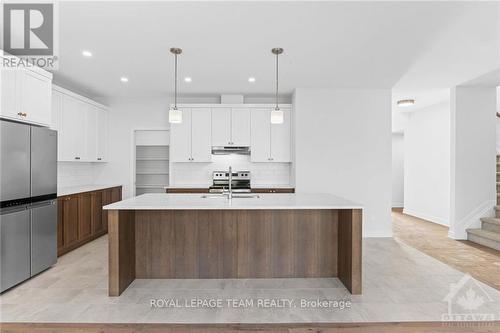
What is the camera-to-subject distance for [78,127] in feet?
15.9

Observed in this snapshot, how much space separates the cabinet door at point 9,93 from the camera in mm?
2879

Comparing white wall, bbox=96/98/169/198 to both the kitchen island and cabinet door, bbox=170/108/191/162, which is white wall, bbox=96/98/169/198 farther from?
the kitchen island

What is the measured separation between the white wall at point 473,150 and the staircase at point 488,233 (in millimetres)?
113

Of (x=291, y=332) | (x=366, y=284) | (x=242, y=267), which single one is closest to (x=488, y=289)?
(x=366, y=284)

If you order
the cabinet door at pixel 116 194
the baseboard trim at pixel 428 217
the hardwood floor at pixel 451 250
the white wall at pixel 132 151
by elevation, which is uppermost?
the white wall at pixel 132 151

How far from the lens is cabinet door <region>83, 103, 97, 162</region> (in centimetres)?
508

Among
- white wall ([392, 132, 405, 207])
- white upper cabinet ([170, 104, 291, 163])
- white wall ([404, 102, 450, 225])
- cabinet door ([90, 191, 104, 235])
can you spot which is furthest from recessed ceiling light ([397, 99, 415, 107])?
cabinet door ([90, 191, 104, 235])

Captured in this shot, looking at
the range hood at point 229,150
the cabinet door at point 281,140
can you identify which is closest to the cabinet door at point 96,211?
the range hood at point 229,150

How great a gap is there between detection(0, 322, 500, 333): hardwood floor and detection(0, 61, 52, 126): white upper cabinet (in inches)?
83.1

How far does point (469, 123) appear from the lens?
16.1ft

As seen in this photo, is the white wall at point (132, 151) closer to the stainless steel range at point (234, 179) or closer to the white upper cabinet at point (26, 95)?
the stainless steel range at point (234, 179)

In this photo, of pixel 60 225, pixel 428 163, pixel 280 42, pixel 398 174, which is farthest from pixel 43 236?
pixel 398 174

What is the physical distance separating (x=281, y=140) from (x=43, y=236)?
3999mm

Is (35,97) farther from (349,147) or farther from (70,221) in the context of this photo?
(349,147)
